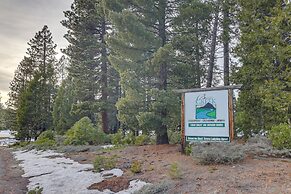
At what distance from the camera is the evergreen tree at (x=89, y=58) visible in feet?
68.9

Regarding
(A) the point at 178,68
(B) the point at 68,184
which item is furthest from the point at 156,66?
(B) the point at 68,184

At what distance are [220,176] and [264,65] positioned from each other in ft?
17.2

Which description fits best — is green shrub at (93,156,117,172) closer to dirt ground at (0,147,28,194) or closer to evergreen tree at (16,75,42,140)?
dirt ground at (0,147,28,194)

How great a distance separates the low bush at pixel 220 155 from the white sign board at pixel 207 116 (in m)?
0.66

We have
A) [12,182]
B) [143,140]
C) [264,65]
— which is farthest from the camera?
[143,140]

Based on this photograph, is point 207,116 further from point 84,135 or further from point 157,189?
point 84,135

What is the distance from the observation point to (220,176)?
6062mm

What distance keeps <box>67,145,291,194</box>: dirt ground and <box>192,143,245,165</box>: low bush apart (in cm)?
19

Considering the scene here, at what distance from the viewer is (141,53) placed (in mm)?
12062

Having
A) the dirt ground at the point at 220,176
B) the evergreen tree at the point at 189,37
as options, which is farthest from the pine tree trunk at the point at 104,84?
the dirt ground at the point at 220,176

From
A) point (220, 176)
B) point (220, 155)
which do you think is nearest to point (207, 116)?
point (220, 155)

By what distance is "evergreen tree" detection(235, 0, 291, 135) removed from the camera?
9.19 m

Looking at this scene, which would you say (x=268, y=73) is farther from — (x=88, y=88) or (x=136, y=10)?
(x=88, y=88)

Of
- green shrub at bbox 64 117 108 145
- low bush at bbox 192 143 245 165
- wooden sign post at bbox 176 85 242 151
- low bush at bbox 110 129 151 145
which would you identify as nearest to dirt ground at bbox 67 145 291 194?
low bush at bbox 192 143 245 165
